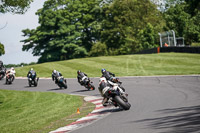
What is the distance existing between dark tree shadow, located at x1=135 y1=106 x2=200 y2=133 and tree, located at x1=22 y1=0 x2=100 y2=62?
195 feet

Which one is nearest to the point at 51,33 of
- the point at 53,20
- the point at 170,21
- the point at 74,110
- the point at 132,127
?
the point at 53,20

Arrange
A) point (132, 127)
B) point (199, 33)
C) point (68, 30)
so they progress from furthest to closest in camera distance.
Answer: point (68, 30) → point (199, 33) → point (132, 127)

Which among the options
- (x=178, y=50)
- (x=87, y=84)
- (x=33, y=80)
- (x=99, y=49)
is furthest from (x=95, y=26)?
(x=87, y=84)

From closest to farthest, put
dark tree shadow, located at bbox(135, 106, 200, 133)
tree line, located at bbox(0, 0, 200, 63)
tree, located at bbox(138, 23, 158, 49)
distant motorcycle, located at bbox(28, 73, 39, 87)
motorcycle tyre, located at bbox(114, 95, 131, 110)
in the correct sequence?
dark tree shadow, located at bbox(135, 106, 200, 133) < motorcycle tyre, located at bbox(114, 95, 131, 110) < distant motorcycle, located at bbox(28, 73, 39, 87) < tree, located at bbox(138, 23, 158, 49) < tree line, located at bbox(0, 0, 200, 63)

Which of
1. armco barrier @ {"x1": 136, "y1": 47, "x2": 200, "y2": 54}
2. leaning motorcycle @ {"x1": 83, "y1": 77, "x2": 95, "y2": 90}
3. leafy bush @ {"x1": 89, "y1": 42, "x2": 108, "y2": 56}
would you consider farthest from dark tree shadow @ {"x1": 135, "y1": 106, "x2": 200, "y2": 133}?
leafy bush @ {"x1": 89, "y1": 42, "x2": 108, "y2": 56}

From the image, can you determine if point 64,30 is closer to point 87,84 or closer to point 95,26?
point 95,26

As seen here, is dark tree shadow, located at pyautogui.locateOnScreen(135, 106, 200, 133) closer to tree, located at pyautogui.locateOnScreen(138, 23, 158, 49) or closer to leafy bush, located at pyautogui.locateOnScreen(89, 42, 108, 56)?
tree, located at pyautogui.locateOnScreen(138, 23, 158, 49)

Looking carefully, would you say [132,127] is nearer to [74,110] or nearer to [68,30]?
[74,110]

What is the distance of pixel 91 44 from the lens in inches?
2982

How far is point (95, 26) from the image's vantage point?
7288cm

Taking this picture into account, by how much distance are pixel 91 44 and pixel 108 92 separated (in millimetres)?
64433

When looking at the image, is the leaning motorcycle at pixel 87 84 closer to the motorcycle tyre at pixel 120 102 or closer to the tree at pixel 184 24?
the motorcycle tyre at pixel 120 102

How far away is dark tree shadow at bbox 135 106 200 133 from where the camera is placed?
7.49m

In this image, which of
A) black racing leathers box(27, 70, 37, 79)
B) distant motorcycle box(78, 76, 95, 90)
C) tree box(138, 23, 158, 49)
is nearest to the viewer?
distant motorcycle box(78, 76, 95, 90)
